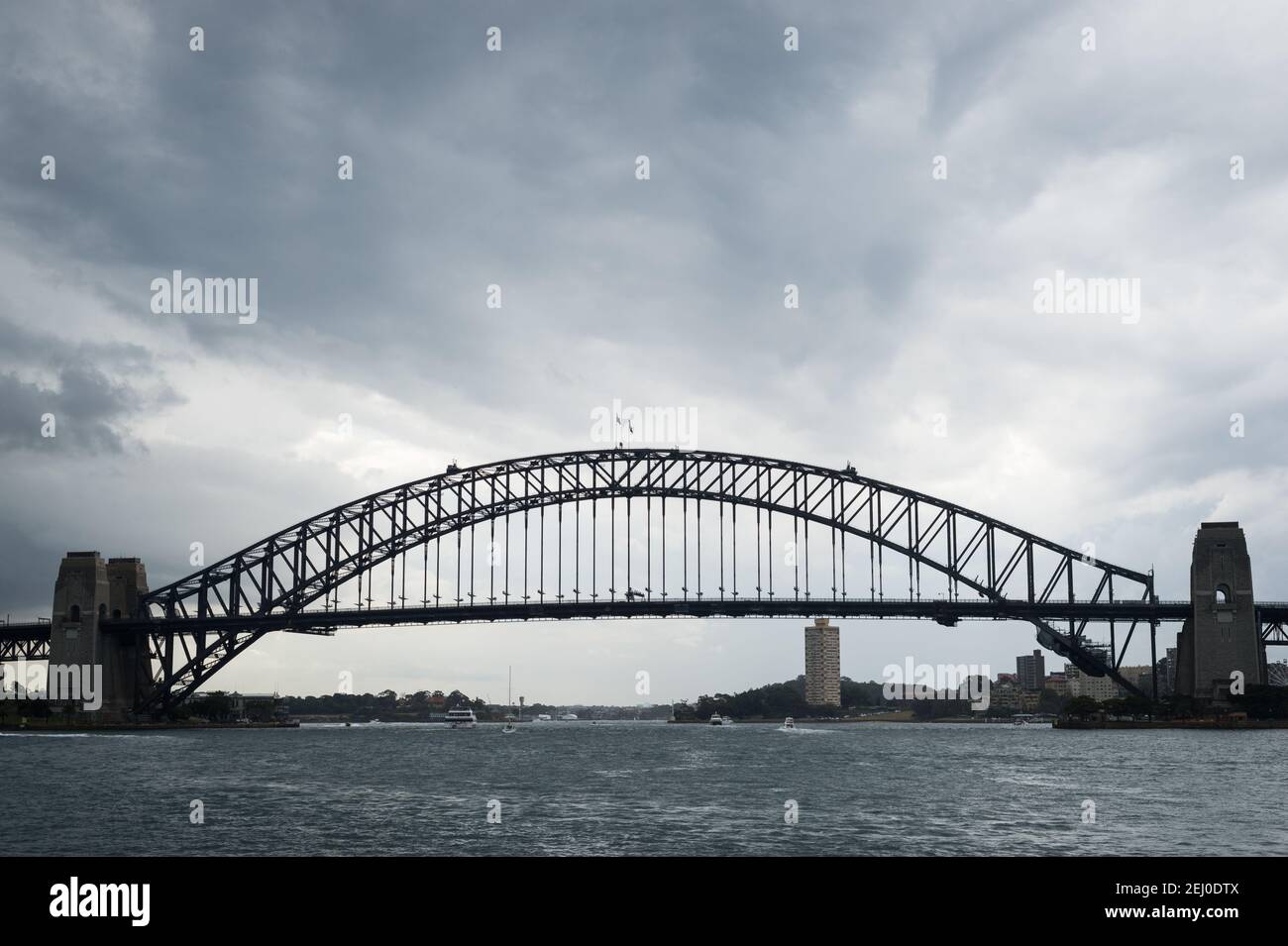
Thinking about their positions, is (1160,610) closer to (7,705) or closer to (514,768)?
(514,768)

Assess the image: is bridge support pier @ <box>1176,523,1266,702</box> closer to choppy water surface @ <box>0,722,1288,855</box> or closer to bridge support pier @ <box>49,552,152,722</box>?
choppy water surface @ <box>0,722,1288,855</box>

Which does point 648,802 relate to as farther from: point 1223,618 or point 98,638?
point 98,638

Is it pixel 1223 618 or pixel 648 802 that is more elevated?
pixel 1223 618

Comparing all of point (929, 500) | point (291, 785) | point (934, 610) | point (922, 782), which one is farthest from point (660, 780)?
point (929, 500)

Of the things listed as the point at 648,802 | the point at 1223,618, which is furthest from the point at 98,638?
the point at 1223,618

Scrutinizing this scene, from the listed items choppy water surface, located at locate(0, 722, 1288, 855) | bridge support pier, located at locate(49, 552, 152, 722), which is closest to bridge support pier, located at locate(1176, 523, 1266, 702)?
choppy water surface, located at locate(0, 722, 1288, 855)
